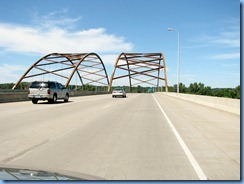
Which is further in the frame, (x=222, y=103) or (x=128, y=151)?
(x=222, y=103)

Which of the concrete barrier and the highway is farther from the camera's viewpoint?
the concrete barrier

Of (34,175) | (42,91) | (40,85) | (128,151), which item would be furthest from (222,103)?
(34,175)

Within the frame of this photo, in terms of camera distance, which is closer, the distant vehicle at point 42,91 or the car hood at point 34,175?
the car hood at point 34,175

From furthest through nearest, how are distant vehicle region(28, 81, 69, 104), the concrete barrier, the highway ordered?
distant vehicle region(28, 81, 69, 104) → the concrete barrier → the highway

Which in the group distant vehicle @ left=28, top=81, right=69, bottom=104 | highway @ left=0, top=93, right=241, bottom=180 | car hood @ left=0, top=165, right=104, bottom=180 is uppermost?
distant vehicle @ left=28, top=81, right=69, bottom=104

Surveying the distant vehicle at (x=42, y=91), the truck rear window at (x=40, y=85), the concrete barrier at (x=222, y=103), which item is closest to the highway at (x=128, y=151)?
the concrete barrier at (x=222, y=103)

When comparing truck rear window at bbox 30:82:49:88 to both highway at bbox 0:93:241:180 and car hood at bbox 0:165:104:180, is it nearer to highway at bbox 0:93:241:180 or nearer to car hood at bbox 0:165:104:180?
highway at bbox 0:93:241:180

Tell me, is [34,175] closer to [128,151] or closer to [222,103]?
[128,151]

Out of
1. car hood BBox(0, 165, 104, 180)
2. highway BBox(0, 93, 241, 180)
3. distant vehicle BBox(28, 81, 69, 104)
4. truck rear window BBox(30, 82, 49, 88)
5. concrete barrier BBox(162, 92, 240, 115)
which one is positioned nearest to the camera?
car hood BBox(0, 165, 104, 180)

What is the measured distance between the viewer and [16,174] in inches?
174

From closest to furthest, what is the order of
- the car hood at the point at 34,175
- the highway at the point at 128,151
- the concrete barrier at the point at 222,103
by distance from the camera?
the car hood at the point at 34,175 < the highway at the point at 128,151 < the concrete barrier at the point at 222,103

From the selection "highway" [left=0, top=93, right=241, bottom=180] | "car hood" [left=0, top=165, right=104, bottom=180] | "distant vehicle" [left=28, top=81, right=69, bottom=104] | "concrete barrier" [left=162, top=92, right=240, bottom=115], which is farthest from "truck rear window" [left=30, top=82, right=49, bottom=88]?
"car hood" [left=0, top=165, right=104, bottom=180]

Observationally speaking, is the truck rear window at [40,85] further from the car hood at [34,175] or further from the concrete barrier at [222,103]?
the car hood at [34,175]

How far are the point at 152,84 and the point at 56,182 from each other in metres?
132
